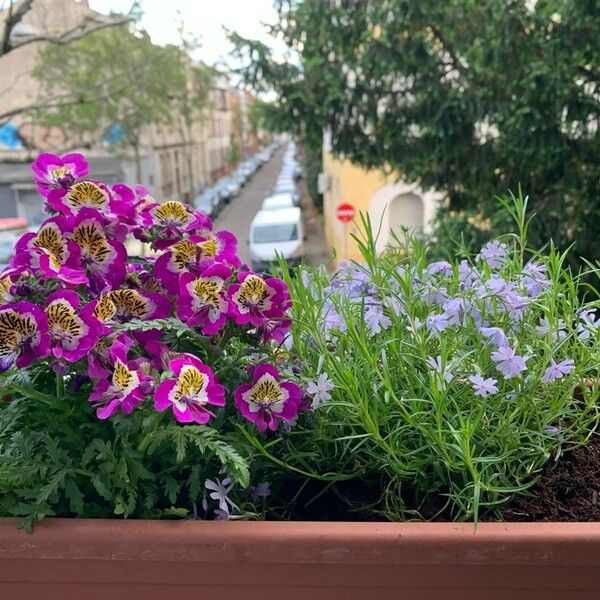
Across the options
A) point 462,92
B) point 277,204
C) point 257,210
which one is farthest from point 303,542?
point 257,210

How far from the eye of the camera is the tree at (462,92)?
2713 millimetres

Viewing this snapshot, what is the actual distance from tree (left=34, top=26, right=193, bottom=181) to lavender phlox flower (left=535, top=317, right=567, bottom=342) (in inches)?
242

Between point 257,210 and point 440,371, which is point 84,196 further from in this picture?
point 257,210

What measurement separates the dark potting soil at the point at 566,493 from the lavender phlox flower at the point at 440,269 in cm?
24

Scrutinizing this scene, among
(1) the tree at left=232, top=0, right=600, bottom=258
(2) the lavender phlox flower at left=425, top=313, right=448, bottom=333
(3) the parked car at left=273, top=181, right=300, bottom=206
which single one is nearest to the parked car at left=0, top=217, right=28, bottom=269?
(1) the tree at left=232, top=0, right=600, bottom=258

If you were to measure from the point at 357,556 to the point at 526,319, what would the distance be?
32cm

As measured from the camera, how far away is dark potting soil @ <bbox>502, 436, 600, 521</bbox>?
0.66 metres

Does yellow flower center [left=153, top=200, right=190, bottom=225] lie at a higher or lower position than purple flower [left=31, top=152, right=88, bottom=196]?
lower

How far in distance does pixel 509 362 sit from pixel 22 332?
0.45 metres

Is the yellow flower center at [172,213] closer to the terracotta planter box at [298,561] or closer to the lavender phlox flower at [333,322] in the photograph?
the lavender phlox flower at [333,322]

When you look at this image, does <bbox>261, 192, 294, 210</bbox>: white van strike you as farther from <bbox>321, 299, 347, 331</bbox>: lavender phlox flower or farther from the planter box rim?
the planter box rim

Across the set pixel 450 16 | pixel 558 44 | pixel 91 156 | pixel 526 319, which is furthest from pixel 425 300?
pixel 91 156

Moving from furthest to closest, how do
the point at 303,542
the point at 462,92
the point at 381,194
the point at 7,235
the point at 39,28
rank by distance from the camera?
1. the point at 7,235
2. the point at 381,194
3. the point at 39,28
4. the point at 462,92
5. the point at 303,542

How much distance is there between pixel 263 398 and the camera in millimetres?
643
